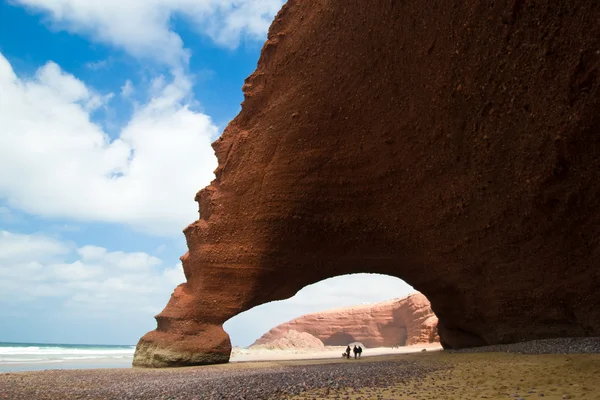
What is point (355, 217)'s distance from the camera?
1200cm

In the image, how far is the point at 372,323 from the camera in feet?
136

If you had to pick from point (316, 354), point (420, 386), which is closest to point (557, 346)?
point (420, 386)

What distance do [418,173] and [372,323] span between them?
34.0 metres

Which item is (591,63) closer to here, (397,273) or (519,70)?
(519,70)

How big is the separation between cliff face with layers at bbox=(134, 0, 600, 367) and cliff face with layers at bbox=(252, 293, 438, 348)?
21.9 meters

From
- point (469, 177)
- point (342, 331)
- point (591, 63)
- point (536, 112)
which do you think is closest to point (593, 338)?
point (469, 177)

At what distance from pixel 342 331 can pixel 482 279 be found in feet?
111

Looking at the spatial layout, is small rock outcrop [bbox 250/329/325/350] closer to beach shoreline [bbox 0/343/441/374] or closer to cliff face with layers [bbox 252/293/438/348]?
cliff face with layers [bbox 252/293/438/348]

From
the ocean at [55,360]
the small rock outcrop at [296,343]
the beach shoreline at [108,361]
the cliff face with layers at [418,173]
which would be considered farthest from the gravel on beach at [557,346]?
the small rock outcrop at [296,343]

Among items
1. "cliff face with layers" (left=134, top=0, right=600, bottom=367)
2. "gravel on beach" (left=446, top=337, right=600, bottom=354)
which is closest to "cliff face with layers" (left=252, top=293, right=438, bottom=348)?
"cliff face with layers" (left=134, top=0, right=600, bottom=367)

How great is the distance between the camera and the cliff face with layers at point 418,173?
7.58 metres

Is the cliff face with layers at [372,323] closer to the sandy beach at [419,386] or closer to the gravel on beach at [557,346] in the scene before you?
the gravel on beach at [557,346]

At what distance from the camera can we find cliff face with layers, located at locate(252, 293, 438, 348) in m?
35.3

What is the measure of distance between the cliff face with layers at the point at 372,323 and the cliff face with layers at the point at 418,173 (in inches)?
864
